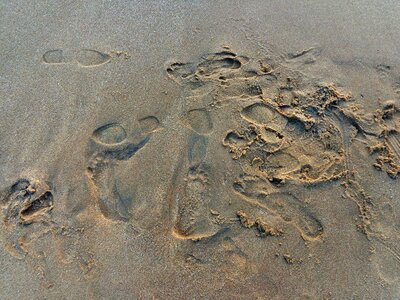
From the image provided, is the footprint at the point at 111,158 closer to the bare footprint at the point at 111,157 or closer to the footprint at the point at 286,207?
the bare footprint at the point at 111,157

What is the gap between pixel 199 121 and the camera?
2934mm

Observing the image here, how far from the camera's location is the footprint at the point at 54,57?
122 inches

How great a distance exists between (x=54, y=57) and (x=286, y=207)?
8.10 ft

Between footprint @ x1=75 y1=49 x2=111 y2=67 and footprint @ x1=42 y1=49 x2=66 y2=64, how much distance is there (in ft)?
0.45

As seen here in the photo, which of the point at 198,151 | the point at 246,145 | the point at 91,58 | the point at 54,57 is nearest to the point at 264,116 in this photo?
the point at 246,145

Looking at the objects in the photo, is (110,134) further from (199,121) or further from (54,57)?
(54,57)

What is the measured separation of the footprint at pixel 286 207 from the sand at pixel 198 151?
0.04ft

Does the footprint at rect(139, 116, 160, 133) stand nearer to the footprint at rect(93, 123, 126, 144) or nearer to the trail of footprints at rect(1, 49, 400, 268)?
the trail of footprints at rect(1, 49, 400, 268)

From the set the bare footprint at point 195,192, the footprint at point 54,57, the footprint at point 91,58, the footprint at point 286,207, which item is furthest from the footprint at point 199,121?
the footprint at point 54,57

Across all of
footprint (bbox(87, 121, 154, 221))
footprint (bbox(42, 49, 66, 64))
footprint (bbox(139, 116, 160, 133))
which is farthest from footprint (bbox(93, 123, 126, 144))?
footprint (bbox(42, 49, 66, 64))

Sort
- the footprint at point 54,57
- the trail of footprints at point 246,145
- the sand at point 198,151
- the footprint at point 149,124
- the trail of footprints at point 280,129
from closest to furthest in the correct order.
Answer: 1. the sand at point 198,151
2. the trail of footprints at point 246,145
3. the trail of footprints at point 280,129
4. the footprint at point 149,124
5. the footprint at point 54,57

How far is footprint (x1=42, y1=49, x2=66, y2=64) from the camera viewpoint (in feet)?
10.2

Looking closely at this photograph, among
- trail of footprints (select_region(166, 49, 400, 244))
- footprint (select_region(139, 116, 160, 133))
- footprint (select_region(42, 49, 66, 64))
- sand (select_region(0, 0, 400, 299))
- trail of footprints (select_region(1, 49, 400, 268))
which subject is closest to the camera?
sand (select_region(0, 0, 400, 299))

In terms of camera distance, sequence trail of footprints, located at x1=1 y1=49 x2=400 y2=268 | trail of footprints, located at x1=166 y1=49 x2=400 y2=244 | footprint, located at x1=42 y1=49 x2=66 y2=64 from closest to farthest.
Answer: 1. trail of footprints, located at x1=1 y1=49 x2=400 y2=268
2. trail of footprints, located at x1=166 y1=49 x2=400 y2=244
3. footprint, located at x1=42 y1=49 x2=66 y2=64
